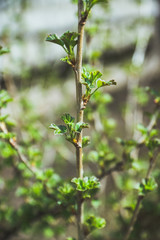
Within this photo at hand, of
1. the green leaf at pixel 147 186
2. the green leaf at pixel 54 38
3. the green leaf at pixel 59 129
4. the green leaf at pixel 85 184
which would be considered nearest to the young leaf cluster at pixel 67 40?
the green leaf at pixel 54 38

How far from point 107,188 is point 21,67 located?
1.07 metres

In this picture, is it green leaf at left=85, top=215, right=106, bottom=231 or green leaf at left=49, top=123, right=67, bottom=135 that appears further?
green leaf at left=85, top=215, right=106, bottom=231

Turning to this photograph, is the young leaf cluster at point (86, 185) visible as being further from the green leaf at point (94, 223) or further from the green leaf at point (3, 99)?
the green leaf at point (3, 99)

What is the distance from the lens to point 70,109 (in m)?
2.15

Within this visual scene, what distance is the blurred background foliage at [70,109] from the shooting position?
992mm

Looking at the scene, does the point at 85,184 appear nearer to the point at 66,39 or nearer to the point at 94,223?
the point at 94,223

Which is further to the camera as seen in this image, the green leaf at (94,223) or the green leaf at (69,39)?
the green leaf at (94,223)

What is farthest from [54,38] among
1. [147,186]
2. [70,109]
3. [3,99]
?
[70,109]

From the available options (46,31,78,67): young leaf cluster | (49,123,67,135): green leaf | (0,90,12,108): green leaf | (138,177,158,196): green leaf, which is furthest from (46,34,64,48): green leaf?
(138,177,158,196): green leaf

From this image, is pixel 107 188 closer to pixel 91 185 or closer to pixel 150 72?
pixel 150 72

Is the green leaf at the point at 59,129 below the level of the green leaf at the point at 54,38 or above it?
below

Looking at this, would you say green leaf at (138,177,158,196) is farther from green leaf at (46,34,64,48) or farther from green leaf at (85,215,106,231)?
green leaf at (46,34,64,48)

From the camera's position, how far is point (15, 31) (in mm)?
1695

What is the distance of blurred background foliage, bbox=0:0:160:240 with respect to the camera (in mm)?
992
